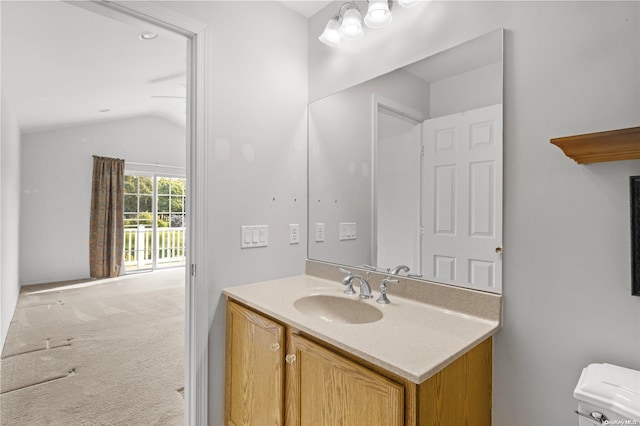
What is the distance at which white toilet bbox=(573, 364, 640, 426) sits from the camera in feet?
2.38

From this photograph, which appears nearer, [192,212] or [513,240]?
[513,240]

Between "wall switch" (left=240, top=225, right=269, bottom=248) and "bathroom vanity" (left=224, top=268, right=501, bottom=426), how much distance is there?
0.24 meters

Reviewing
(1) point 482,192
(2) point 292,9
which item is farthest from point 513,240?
(2) point 292,9

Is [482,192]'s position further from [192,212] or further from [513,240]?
[192,212]

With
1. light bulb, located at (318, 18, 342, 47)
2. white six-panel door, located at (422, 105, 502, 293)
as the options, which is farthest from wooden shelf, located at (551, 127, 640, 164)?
light bulb, located at (318, 18, 342, 47)

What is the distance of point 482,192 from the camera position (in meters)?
1.22

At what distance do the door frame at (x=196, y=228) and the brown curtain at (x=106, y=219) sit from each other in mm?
5337

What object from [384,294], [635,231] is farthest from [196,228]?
[635,231]

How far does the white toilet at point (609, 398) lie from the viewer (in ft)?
2.38

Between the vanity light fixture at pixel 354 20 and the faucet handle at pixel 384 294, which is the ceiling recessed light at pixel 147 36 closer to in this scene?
the vanity light fixture at pixel 354 20

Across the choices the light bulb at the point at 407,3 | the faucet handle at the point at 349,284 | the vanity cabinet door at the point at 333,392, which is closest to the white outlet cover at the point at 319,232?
the faucet handle at the point at 349,284

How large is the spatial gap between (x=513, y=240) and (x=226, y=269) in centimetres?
124

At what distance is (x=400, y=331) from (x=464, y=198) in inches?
22.5

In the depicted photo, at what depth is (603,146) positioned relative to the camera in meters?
0.86
